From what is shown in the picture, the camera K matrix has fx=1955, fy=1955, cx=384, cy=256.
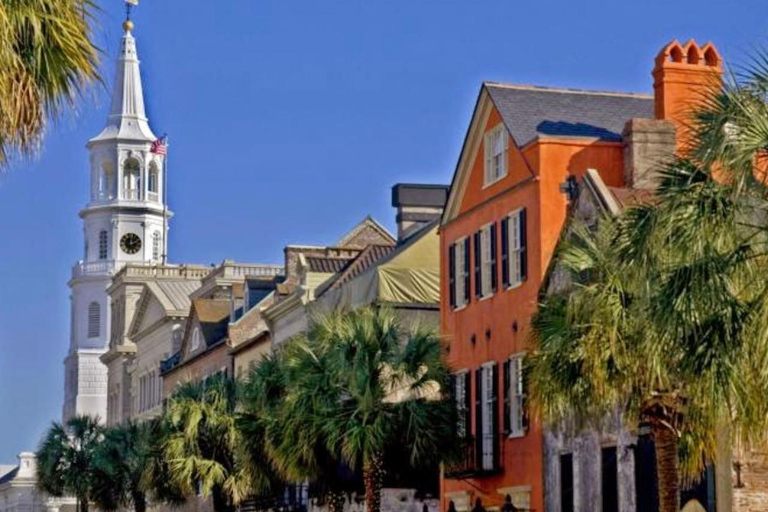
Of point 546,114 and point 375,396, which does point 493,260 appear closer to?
point 546,114

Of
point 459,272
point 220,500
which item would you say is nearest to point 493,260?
point 459,272

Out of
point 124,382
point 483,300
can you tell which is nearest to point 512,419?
point 483,300

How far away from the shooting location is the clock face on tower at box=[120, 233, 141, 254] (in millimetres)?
176750

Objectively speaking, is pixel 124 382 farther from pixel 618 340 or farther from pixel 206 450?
pixel 618 340

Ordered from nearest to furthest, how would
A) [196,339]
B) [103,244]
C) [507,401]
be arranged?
1. [507,401]
2. [196,339]
3. [103,244]

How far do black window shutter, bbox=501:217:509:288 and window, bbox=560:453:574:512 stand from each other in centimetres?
548

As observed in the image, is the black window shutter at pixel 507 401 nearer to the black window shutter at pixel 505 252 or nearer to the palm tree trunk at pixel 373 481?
the black window shutter at pixel 505 252

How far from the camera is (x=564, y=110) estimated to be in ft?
168

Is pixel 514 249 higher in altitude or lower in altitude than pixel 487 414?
higher

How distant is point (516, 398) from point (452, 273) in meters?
6.50

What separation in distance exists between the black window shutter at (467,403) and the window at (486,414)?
1.09ft

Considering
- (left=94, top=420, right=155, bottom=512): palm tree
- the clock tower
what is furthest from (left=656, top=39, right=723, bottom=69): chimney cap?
the clock tower

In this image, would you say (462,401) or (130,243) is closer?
(462,401)

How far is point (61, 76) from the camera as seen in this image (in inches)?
836
